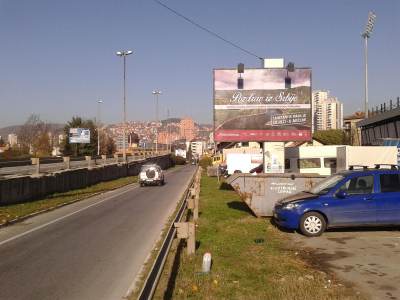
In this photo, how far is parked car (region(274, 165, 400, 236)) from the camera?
1195cm

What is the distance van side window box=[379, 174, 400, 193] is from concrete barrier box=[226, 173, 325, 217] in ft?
9.03

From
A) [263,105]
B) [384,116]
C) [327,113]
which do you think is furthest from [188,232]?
[327,113]

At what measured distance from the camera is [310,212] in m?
12.0

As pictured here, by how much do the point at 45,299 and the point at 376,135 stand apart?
126 feet

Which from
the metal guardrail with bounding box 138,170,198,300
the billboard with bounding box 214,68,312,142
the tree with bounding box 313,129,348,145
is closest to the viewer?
the metal guardrail with bounding box 138,170,198,300

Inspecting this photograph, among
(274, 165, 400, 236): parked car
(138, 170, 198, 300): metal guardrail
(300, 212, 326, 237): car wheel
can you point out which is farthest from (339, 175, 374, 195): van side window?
(138, 170, 198, 300): metal guardrail

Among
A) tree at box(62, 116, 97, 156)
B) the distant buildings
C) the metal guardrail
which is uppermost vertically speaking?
the distant buildings

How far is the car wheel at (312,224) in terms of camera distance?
1195 cm

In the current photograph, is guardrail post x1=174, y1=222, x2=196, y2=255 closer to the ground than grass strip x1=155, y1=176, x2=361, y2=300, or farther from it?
farther from it

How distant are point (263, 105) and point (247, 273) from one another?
21986 mm

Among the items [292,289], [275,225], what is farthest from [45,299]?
[275,225]

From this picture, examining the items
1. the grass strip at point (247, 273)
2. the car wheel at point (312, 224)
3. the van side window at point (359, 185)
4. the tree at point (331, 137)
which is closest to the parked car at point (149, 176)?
the grass strip at point (247, 273)

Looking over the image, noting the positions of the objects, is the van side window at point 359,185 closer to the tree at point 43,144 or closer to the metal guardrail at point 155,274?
the metal guardrail at point 155,274

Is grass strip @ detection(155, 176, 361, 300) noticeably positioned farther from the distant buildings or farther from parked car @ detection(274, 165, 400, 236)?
the distant buildings
